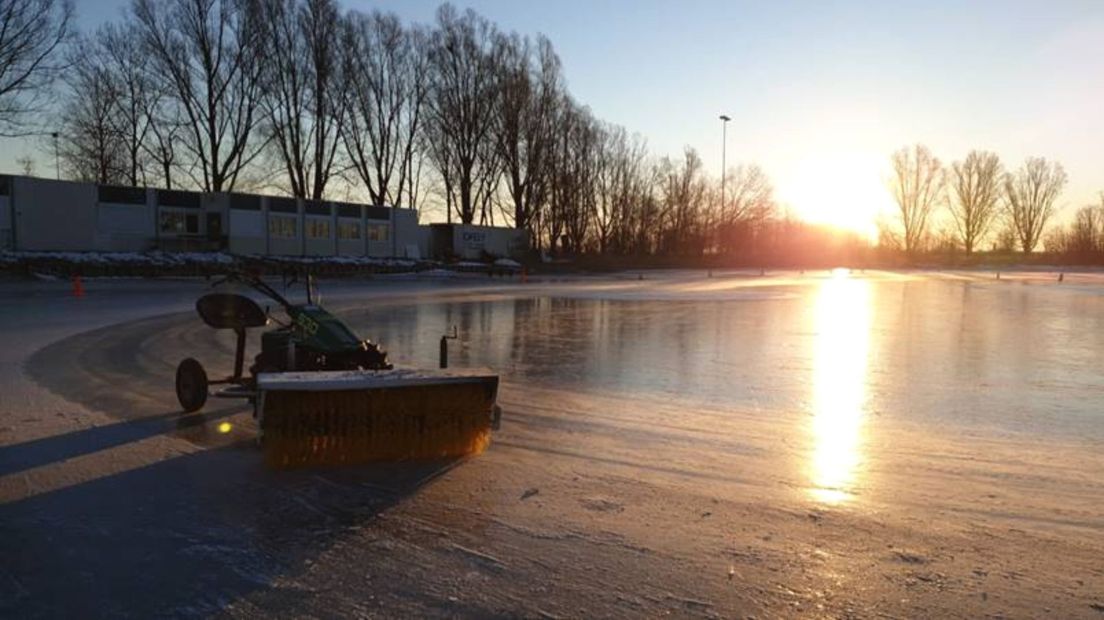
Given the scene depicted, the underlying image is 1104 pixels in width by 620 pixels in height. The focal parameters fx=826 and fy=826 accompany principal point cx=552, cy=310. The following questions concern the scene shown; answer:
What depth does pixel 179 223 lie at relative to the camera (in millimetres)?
44906

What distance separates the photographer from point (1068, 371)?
476 inches

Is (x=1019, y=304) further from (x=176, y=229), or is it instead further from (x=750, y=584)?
(x=176, y=229)

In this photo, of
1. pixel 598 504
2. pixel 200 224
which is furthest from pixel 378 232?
pixel 598 504

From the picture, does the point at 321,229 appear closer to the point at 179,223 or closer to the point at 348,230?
the point at 348,230

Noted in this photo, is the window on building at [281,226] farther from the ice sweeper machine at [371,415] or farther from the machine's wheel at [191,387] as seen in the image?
the ice sweeper machine at [371,415]

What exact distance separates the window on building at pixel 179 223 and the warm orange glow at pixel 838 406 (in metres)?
36.6

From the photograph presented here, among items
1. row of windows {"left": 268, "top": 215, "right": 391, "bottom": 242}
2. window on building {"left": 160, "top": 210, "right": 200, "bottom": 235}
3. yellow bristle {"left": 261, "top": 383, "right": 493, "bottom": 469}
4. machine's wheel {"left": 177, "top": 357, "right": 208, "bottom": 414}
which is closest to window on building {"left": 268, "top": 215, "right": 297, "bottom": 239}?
row of windows {"left": 268, "top": 215, "right": 391, "bottom": 242}

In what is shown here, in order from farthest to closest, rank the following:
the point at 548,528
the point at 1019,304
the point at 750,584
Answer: the point at 1019,304
the point at 548,528
the point at 750,584

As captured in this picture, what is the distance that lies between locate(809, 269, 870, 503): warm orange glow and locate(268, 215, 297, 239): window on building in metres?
37.4

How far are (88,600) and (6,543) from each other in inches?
42.1

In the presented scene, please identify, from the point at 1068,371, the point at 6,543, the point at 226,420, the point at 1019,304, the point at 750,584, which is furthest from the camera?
the point at 1019,304

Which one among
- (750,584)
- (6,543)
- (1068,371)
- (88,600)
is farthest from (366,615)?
(1068,371)

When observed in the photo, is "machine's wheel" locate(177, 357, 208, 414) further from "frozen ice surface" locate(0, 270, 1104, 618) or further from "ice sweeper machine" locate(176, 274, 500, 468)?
"ice sweeper machine" locate(176, 274, 500, 468)

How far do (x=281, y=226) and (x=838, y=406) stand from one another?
45.4 meters
